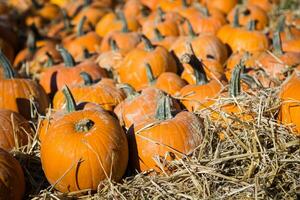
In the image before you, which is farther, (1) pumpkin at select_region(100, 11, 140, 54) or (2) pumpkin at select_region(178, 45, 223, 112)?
(1) pumpkin at select_region(100, 11, 140, 54)

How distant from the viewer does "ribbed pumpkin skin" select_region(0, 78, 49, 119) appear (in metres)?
3.97

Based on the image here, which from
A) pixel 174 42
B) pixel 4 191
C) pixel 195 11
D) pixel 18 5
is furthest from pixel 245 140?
pixel 18 5

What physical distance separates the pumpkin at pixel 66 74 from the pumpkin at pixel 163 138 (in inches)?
56.2

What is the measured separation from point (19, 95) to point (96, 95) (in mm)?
697

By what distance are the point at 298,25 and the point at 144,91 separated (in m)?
2.87

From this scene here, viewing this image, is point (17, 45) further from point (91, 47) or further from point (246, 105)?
point (246, 105)

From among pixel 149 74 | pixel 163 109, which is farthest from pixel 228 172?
pixel 149 74

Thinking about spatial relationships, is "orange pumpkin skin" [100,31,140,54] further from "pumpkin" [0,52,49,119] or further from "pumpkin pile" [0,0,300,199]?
"pumpkin" [0,52,49,119]

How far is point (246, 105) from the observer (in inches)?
134

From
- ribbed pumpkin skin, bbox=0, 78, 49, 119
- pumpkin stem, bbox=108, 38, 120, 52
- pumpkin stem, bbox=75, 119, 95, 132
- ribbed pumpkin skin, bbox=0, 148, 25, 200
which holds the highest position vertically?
pumpkin stem, bbox=108, 38, 120, 52

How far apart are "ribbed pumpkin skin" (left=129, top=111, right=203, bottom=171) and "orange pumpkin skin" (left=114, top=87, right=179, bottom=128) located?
0.27m

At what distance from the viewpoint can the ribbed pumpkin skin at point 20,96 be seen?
156 inches

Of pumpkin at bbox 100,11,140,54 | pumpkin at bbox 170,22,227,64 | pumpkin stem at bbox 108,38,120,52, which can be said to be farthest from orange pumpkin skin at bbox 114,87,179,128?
pumpkin at bbox 100,11,140,54

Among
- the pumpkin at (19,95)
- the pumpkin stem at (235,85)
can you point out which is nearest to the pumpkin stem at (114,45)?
the pumpkin at (19,95)
